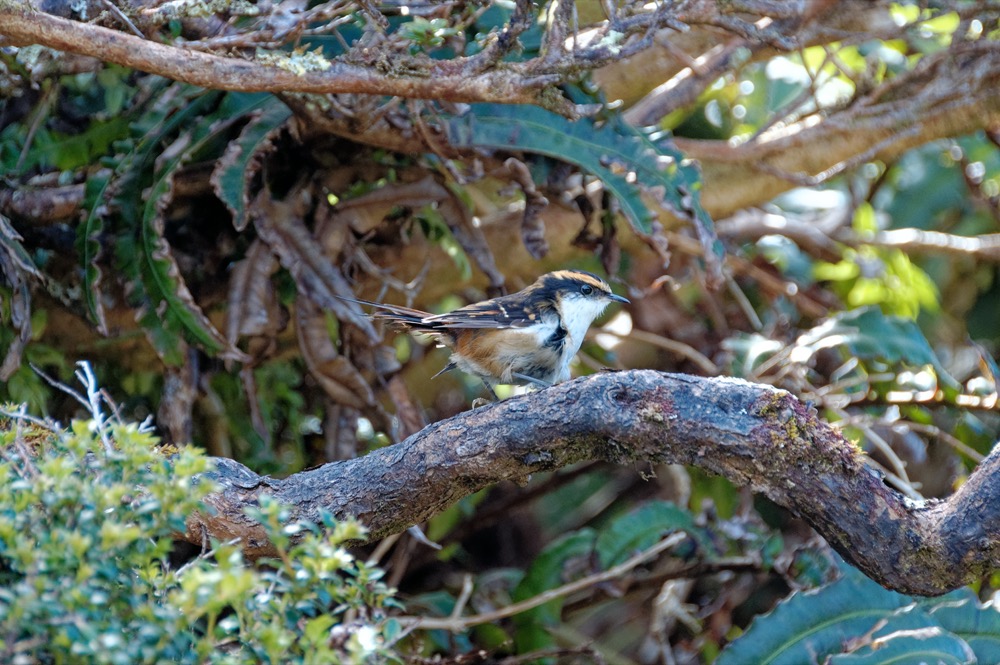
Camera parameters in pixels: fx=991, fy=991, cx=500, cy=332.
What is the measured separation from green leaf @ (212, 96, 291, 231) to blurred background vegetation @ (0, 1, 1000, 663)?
0.05 feet

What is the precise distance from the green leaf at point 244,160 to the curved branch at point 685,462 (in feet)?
4.55

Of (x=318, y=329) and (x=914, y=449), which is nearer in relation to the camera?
(x=318, y=329)

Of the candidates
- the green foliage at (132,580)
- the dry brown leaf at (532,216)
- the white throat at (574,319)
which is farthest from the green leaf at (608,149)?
the green foliage at (132,580)

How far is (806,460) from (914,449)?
3601 mm

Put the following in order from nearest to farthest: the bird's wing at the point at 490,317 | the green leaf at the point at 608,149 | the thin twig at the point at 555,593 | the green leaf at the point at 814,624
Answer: the green leaf at the point at 814,624, the bird's wing at the point at 490,317, the green leaf at the point at 608,149, the thin twig at the point at 555,593

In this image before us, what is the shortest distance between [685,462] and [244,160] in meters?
2.37

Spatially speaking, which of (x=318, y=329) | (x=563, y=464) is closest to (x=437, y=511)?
(x=563, y=464)

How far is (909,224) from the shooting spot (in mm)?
7691

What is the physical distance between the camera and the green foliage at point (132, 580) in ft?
6.35

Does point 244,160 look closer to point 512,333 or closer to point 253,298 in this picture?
point 253,298

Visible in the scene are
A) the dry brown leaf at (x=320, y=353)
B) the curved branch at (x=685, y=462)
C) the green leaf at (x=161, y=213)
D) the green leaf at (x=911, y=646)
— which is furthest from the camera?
the dry brown leaf at (x=320, y=353)

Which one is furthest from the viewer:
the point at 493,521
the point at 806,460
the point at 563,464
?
the point at 493,521

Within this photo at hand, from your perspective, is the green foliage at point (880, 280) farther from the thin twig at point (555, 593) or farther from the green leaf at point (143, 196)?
the green leaf at point (143, 196)

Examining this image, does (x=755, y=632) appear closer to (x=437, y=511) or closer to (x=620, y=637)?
(x=437, y=511)
